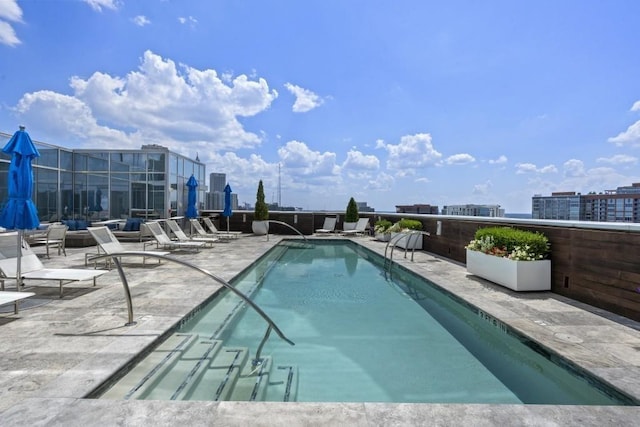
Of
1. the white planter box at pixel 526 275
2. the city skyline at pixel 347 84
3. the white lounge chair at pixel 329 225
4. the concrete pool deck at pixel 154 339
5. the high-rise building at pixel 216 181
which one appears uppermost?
the city skyline at pixel 347 84

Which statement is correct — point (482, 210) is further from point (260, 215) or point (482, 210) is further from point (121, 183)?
point (121, 183)

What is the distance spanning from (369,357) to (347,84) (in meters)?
14.3

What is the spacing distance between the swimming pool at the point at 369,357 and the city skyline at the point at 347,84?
812cm

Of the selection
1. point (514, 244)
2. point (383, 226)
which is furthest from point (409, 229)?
point (514, 244)

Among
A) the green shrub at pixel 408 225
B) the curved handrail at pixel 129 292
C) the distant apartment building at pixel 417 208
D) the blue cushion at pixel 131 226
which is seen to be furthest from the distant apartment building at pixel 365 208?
the curved handrail at pixel 129 292

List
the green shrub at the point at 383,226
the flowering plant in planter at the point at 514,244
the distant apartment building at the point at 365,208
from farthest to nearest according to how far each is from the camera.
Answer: the distant apartment building at the point at 365,208 < the green shrub at the point at 383,226 < the flowering plant in planter at the point at 514,244

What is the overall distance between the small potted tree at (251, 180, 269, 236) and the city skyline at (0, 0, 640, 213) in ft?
1.57

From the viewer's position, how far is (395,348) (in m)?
4.13

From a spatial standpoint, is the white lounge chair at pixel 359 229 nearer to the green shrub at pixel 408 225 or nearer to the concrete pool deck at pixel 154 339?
the green shrub at pixel 408 225

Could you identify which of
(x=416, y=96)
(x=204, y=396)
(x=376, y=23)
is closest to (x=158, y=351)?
(x=204, y=396)

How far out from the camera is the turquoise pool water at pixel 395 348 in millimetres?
3076

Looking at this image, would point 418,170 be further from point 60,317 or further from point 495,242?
point 60,317

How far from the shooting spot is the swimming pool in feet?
9.93

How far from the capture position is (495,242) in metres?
6.72
